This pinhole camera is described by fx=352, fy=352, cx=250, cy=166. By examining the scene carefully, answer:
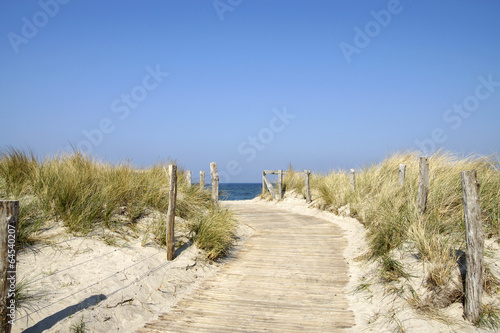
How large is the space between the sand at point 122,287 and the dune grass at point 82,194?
0.38 m

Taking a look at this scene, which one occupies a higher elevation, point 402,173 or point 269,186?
point 402,173

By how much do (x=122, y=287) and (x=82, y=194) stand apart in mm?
2469

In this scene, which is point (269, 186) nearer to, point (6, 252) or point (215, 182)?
point (215, 182)

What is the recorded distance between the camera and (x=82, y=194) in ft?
23.4

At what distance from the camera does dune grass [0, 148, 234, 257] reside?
6621mm

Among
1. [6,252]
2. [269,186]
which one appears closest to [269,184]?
[269,186]

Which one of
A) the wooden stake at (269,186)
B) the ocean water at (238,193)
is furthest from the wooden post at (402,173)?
the wooden stake at (269,186)

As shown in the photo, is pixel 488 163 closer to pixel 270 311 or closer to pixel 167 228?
pixel 270 311

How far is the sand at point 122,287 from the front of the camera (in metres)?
4.54

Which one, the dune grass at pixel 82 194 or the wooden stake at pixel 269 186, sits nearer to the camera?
the dune grass at pixel 82 194

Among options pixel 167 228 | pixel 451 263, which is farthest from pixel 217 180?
pixel 451 263

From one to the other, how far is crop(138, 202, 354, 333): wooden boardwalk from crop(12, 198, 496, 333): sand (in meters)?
0.26

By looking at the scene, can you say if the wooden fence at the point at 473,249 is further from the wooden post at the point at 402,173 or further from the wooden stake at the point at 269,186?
the wooden stake at the point at 269,186

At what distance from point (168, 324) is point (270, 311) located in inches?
61.9
